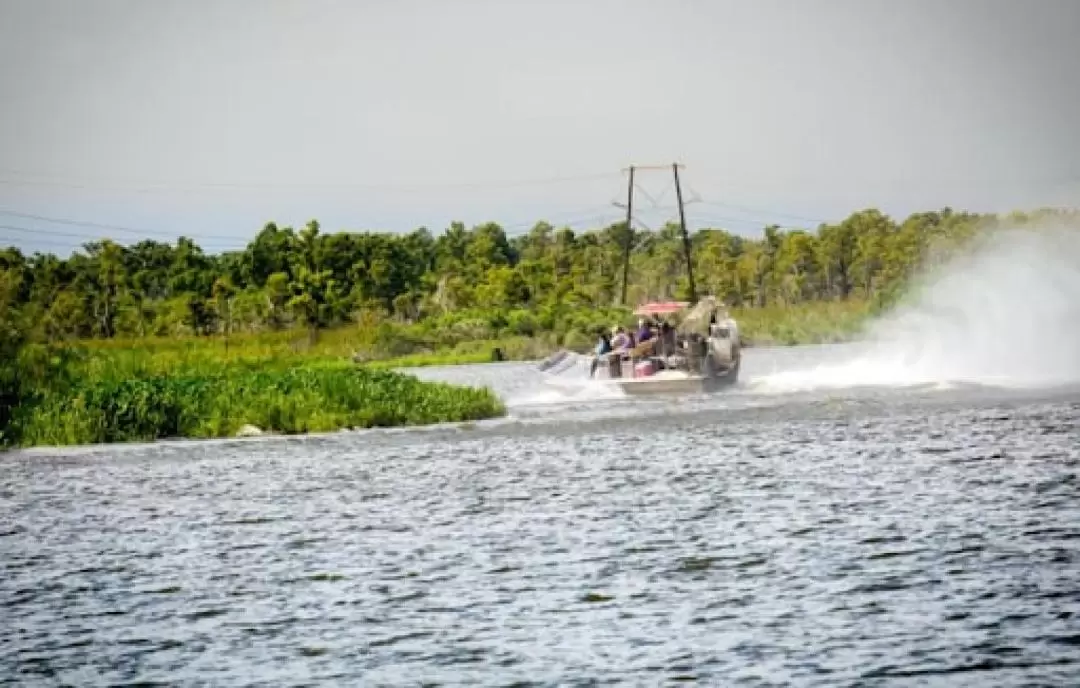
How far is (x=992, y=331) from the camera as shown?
73.4 meters

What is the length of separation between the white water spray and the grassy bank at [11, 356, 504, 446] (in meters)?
15.6

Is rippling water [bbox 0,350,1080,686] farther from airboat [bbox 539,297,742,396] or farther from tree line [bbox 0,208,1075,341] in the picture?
tree line [bbox 0,208,1075,341]

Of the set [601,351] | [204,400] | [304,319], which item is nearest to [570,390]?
[601,351]

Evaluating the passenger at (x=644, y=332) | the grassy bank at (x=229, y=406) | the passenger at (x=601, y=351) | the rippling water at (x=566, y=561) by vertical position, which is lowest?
the rippling water at (x=566, y=561)

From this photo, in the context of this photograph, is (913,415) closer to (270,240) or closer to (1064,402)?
(1064,402)

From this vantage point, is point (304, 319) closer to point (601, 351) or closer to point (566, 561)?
point (601, 351)

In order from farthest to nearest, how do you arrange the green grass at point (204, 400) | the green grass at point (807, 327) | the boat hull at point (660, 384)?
1. the green grass at point (807, 327)
2. the boat hull at point (660, 384)
3. the green grass at point (204, 400)

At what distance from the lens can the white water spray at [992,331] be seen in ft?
219

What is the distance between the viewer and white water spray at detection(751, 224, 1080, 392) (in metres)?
66.7

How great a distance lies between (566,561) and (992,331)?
51971mm

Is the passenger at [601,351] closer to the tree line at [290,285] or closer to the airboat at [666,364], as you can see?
the airboat at [666,364]

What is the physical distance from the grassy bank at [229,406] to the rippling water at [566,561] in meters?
2.80

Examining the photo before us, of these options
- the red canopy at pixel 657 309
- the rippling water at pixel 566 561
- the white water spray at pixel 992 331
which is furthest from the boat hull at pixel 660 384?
the rippling water at pixel 566 561

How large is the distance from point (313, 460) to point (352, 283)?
113232 millimetres
